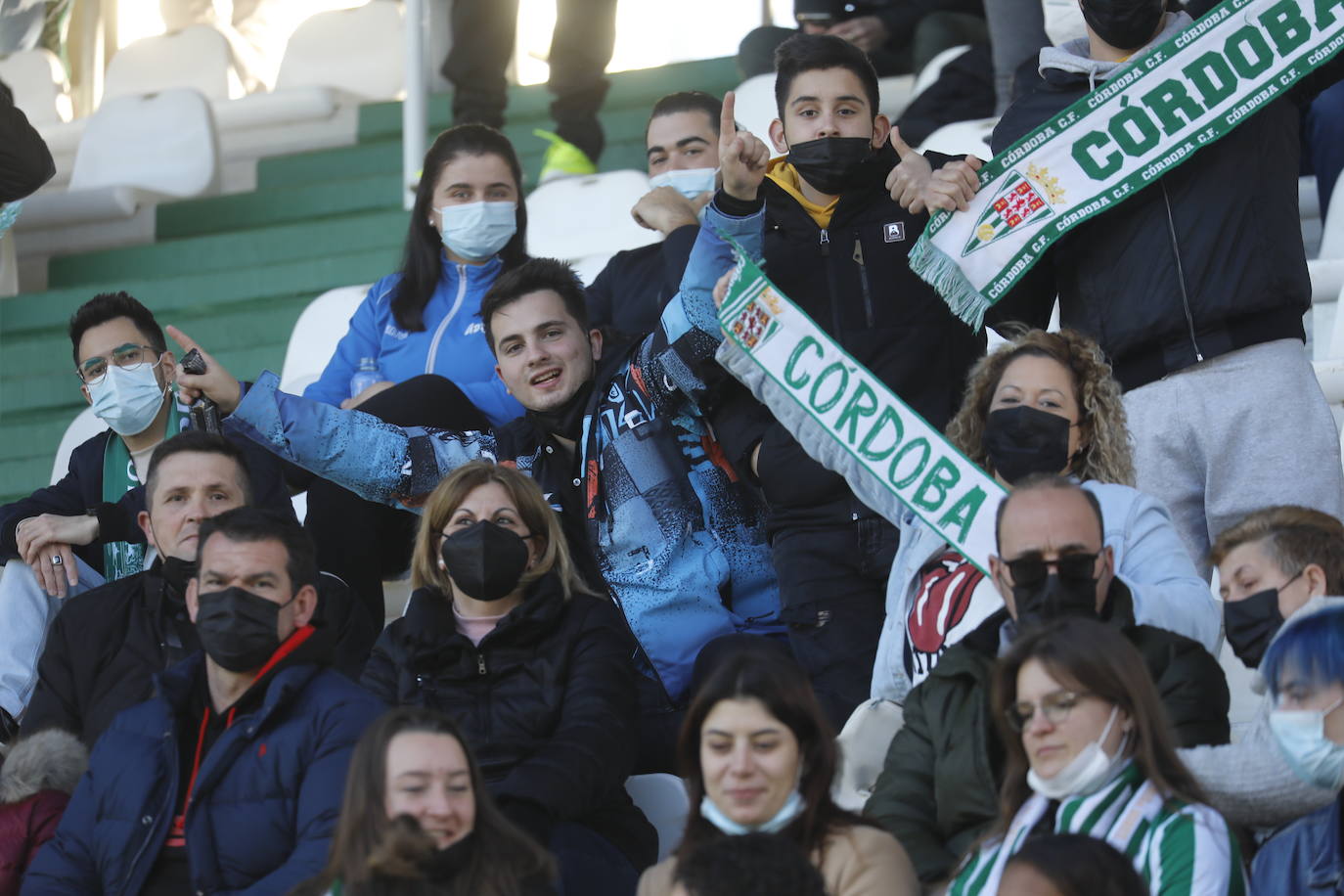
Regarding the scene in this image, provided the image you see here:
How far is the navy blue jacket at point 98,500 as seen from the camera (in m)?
4.92

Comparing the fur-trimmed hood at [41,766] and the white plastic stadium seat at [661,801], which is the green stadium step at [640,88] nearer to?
the white plastic stadium seat at [661,801]

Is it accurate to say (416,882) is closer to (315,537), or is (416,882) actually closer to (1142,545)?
(1142,545)

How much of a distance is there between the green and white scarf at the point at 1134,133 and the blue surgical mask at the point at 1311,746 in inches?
62.3

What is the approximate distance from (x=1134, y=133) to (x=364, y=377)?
212cm

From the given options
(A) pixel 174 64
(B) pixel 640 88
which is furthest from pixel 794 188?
(A) pixel 174 64

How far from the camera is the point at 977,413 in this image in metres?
4.17

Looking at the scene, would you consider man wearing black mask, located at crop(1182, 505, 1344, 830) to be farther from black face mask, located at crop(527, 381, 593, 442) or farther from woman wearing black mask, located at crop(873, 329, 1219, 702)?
black face mask, located at crop(527, 381, 593, 442)

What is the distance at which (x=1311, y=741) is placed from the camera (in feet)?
10.2

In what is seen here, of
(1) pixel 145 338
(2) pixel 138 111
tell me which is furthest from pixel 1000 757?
(2) pixel 138 111

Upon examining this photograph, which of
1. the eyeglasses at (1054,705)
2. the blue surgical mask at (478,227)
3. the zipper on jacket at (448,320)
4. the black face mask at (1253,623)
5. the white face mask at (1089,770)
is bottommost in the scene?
the white face mask at (1089,770)

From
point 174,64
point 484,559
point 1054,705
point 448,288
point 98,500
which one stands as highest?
point 174,64

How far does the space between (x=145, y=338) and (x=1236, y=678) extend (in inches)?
107

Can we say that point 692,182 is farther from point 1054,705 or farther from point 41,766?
point 1054,705

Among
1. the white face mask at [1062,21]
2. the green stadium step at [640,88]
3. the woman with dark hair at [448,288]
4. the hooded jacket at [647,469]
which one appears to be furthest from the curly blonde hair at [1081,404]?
the green stadium step at [640,88]
